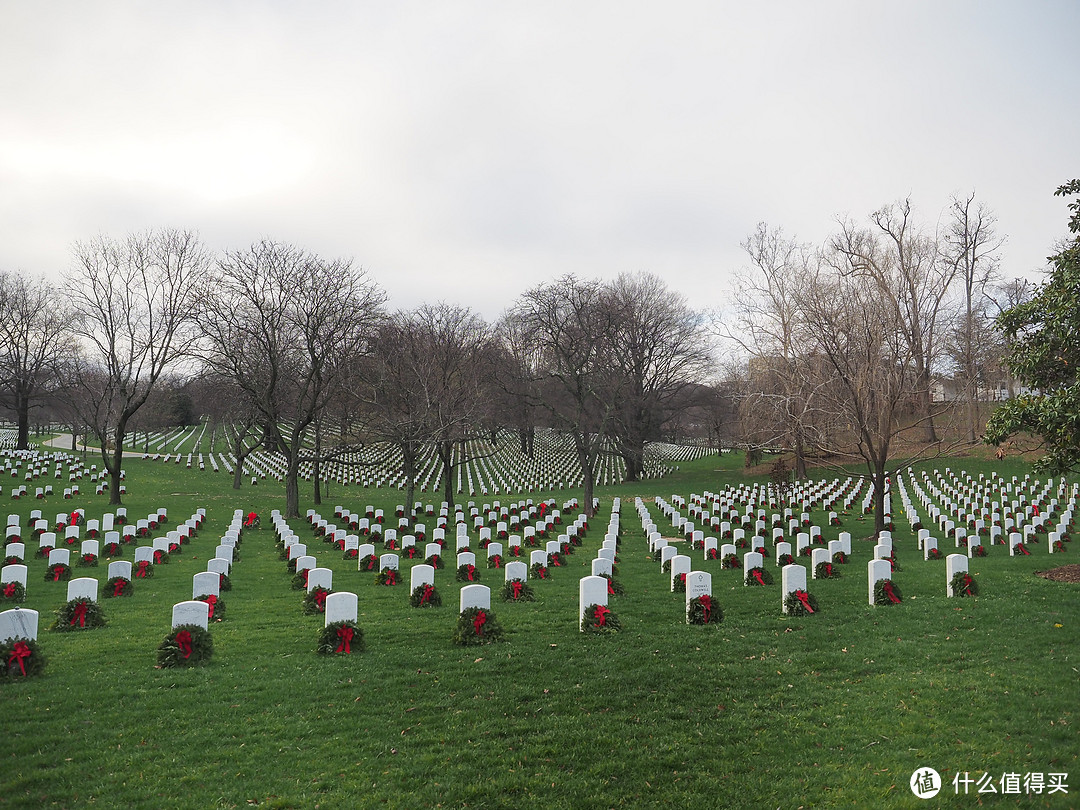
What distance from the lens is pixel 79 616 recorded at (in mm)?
9430

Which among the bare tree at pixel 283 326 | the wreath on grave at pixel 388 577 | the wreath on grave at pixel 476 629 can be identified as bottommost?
the wreath on grave at pixel 388 577

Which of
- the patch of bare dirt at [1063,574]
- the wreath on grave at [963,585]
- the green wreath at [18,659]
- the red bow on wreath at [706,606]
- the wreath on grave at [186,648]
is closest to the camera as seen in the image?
the green wreath at [18,659]

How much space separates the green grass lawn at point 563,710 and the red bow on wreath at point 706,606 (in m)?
0.30

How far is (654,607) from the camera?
1064cm

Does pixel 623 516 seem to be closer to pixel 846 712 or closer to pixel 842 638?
pixel 842 638

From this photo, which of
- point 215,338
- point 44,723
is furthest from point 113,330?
point 44,723

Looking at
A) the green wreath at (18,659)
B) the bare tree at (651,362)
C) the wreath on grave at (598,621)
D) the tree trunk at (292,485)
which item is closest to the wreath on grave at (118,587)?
the green wreath at (18,659)

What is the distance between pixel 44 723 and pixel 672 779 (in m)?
5.57

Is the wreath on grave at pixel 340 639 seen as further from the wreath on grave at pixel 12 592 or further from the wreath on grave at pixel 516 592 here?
the wreath on grave at pixel 12 592

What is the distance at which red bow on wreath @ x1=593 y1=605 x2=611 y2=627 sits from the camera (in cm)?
909

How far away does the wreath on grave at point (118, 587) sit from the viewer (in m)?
12.1

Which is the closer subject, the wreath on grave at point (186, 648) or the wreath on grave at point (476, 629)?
the wreath on grave at point (186, 648)

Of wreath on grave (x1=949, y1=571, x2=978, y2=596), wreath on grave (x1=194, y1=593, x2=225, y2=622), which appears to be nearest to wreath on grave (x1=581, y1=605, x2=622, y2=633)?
wreath on grave (x1=194, y1=593, x2=225, y2=622)

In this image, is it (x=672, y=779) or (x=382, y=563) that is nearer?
(x=672, y=779)
